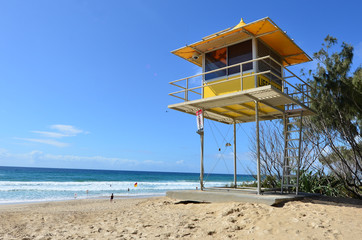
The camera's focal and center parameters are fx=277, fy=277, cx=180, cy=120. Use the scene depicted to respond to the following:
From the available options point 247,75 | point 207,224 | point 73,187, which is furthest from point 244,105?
point 73,187

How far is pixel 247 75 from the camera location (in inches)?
368

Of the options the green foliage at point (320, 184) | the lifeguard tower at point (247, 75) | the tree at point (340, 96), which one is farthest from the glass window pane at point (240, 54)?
the green foliage at point (320, 184)

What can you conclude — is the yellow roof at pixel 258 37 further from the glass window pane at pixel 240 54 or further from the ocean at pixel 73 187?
the ocean at pixel 73 187

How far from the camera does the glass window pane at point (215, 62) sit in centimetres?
1061

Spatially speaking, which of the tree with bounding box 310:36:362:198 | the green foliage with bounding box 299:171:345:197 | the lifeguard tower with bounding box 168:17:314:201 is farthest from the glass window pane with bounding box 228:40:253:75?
the green foliage with bounding box 299:171:345:197

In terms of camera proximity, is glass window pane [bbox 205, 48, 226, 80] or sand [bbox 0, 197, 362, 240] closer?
sand [bbox 0, 197, 362, 240]

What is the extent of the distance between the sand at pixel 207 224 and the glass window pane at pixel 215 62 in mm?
4818

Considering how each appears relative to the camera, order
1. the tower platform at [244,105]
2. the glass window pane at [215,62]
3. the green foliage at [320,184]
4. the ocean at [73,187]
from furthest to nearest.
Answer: the ocean at [73,187], the green foliage at [320,184], the glass window pane at [215,62], the tower platform at [244,105]

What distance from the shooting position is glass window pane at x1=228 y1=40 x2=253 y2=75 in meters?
9.85

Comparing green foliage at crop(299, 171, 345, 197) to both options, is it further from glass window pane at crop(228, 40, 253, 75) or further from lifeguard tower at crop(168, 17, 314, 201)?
glass window pane at crop(228, 40, 253, 75)

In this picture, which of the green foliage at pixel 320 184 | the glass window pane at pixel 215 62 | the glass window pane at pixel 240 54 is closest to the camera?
the glass window pane at pixel 240 54

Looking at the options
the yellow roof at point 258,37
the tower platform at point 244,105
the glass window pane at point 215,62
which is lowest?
the tower platform at point 244,105

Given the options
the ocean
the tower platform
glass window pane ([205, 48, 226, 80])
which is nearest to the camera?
the tower platform

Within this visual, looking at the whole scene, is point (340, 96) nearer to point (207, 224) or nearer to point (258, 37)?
point (258, 37)
